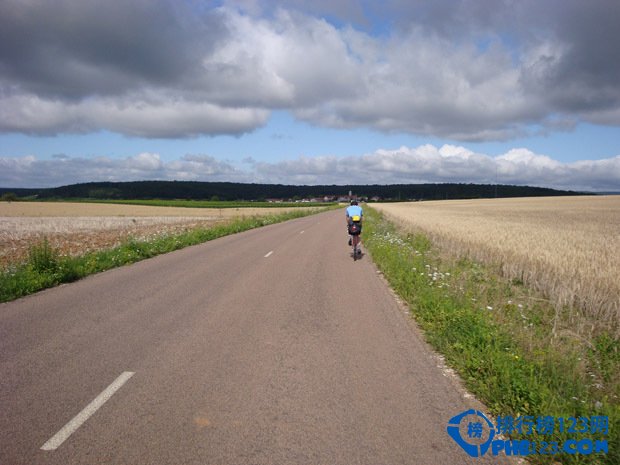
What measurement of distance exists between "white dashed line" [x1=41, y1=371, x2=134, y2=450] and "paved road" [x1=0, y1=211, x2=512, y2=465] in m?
0.03

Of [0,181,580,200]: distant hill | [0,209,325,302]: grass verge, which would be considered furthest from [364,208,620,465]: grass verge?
[0,181,580,200]: distant hill

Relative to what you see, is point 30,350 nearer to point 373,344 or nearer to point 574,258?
point 373,344

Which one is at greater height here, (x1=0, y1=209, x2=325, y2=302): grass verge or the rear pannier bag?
the rear pannier bag

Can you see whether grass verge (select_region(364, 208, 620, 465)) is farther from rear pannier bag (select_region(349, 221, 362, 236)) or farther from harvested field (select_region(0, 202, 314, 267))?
harvested field (select_region(0, 202, 314, 267))

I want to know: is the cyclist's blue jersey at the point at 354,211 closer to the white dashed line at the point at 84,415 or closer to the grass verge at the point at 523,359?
the grass verge at the point at 523,359

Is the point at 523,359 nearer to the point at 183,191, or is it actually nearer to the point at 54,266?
the point at 54,266

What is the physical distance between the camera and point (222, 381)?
439 cm

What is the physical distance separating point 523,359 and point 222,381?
360 cm

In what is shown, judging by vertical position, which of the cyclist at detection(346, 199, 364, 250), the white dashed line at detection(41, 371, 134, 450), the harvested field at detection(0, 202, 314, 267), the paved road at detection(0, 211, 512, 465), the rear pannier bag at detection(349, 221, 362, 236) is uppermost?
the cyclist at detection(346, 199, 364, 250)

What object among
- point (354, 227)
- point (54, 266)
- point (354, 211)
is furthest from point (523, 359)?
point (54, 266)

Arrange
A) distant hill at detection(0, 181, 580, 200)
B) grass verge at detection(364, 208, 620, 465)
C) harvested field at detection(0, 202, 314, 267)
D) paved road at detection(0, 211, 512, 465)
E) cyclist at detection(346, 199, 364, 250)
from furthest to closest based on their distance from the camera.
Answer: distant hill at detection(0, 181, 580, 200)
harvested field at detection(0, 202, 314, 267)
cyclist at detection(346, 199, 364, 250)
grass verge at detection(364, 208, 620, 465)
paved road at detection(0, 211, 512, 465)

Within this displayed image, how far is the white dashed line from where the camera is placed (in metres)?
3.25

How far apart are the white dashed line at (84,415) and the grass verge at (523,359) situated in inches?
152

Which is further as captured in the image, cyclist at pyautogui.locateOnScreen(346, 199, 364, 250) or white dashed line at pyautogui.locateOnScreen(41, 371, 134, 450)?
cyclist at pyautogui.locateOnScreen(346, 199, 364, 250)
